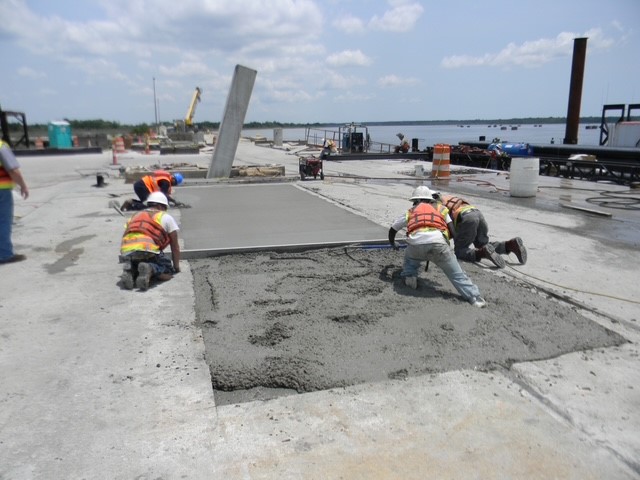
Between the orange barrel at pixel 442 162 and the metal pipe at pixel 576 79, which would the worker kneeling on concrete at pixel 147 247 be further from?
the metal pipe at pixel 576 79

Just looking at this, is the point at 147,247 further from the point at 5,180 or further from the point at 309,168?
the point at 309,168

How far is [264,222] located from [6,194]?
13.3ft

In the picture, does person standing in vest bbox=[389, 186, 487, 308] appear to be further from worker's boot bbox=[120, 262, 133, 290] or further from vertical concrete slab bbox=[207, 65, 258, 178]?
vertical concrete slab bbox=[207, 65, 258, 178]

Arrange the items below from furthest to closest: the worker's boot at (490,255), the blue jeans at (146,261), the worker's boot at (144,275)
Result: the worker's boot at (490,255), the blue jeans at (146,261), the worker's boot at (144,275)

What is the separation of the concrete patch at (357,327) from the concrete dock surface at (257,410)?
159 mm

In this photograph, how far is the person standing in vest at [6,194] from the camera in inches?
271

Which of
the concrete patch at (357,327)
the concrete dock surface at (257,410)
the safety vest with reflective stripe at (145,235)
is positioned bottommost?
the concrete dock surface at (257,410)

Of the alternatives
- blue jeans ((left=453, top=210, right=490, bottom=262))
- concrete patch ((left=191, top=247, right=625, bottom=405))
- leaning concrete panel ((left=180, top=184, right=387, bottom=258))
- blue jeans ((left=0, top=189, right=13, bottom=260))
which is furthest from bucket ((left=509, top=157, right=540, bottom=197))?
blue jeans ((left=0, top=189, right=13, bottom=260))

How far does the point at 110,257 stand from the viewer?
23.4 ft

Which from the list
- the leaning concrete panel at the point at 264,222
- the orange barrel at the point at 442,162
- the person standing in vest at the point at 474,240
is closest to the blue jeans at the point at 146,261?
the leaning concrete panel at the point at 264,222

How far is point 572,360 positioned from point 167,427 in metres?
3.17

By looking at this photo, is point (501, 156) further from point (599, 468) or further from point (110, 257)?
point (599, 468)

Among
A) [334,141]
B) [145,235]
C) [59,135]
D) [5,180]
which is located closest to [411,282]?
[145,235]

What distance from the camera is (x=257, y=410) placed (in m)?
3.35
